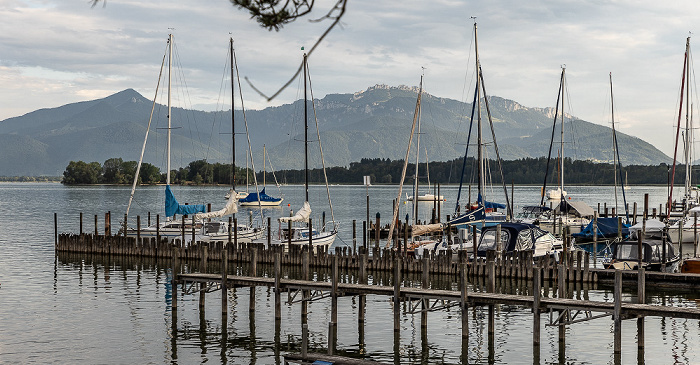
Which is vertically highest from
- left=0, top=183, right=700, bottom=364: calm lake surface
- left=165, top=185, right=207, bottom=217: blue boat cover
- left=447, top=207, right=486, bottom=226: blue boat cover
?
left=165, top=185, right=207, bottom=217: blue boat cover

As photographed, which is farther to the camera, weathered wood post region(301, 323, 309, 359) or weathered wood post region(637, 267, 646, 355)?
weathered wood post region(637, 267, 646, 355)

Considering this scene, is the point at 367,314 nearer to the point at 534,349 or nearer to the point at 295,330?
the point at 295,330

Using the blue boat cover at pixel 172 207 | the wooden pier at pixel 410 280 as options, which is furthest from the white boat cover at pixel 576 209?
the blue boat cover at pixel 172 207

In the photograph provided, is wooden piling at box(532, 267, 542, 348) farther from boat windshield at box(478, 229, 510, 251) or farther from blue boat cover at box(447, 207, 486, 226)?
blue boat cover at box(447, 207, 486, 226)

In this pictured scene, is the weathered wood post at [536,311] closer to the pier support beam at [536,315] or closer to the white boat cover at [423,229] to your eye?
the pier support beam at [536,315]

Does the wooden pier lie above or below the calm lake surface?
above

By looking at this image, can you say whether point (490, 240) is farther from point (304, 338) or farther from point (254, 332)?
point (304, 338)

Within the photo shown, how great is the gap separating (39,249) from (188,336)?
37884mm

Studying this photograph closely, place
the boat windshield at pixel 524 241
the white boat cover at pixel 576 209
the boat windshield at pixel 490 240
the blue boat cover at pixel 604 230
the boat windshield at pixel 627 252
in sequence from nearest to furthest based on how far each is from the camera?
the boat windshield at pixel 627 252 < the boat windshield at pixel 524 241 < the boat windshield at pixel 490 240 < the blue boat cover at pixel 604 230 < the white boat cover at pixel 576 209

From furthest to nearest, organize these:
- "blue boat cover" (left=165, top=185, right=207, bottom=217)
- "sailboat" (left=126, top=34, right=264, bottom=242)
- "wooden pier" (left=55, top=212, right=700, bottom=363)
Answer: "sailboat" (left=126, top=34, right=264, bottom=242), "blue boat cover" (left=165, top=185, right=207, bottom=217), "wooden pier" (left=55, top=212, right=700, bottom=363)

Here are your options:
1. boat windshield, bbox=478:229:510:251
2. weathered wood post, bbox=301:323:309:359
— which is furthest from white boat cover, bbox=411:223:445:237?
weathered wood post, bbox=301:323:309:359

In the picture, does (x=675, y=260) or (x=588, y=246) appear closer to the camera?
(x=675, y=260)

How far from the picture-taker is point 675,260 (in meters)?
38.8

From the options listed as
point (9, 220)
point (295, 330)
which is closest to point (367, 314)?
point (295, 330)
